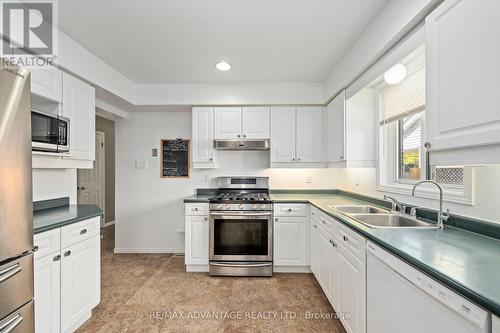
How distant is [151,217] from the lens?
3.62m

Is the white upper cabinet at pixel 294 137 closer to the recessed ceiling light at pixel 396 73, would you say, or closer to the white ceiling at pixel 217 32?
the white ceiling at pixel 217 32

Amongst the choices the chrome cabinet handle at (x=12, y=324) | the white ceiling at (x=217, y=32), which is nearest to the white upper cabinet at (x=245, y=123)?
the white ceiling at (x=217, y=32)

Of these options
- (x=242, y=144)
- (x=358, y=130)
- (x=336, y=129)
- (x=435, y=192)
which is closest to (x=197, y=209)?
(x=242, y=144)

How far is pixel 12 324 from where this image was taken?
120 centimetres

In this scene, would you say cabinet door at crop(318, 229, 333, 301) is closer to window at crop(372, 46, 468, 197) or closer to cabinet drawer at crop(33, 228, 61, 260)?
window at crop(372, 46, 468, 197)

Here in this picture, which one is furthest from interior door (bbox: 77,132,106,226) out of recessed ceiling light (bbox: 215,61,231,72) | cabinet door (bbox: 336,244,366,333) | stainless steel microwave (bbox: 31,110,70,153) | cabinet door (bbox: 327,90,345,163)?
cabinet door (bbox: 336,244,366,333)

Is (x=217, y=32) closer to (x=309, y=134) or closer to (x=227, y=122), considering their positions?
(x=227, y=122)

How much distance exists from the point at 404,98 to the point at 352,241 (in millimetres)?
1455

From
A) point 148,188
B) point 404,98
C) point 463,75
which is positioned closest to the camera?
point 463,75

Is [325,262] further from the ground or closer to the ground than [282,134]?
closer to the ground

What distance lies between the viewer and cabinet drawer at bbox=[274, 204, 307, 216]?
289cm

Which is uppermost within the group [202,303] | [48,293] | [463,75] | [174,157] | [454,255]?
[463,75]

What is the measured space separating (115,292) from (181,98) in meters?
2.50

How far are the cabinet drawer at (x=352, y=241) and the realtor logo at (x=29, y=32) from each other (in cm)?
256
